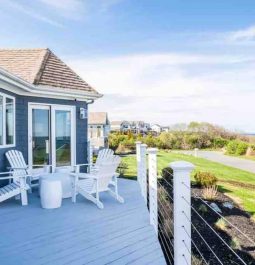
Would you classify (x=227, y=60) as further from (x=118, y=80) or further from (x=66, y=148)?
(x=66, y=148)

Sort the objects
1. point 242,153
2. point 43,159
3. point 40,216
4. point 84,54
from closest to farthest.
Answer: point 40,216
point 43,159
point 84,54
point 242,153

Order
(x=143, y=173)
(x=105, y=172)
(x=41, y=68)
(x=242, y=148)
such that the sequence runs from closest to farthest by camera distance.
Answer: (x=105, y=172) → (x=143, y=173) → (x=41, y=68) → (x=242, y=148)

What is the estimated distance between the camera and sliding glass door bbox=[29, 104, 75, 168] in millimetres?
9016

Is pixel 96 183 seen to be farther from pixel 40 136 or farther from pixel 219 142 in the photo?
pixel 219 142

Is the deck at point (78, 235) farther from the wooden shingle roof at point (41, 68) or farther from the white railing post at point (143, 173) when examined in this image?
the wooden shingle roof at point (41, 68)

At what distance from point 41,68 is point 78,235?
253 inches

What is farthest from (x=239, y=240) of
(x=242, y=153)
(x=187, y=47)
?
(x=242, y=153)

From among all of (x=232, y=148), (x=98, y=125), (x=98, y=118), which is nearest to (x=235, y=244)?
(x=232, y=148)

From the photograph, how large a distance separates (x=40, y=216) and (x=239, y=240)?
175 inches

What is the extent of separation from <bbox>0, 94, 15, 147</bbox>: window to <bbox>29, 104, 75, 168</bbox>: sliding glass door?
2.37ft

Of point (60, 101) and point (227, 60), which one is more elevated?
point (227, 60)

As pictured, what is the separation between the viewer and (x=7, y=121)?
7.91m

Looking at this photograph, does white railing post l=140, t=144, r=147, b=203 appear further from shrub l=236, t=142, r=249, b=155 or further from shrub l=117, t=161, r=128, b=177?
shrub l=236, t=142, r=249, b=155

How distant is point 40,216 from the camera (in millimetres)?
5809
